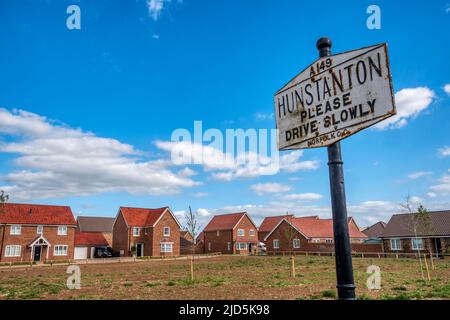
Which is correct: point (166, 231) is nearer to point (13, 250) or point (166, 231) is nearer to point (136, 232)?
point (136, 232)

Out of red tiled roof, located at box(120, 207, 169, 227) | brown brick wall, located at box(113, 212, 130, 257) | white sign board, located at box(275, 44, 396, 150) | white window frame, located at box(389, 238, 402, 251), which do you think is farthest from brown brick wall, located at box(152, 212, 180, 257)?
white sign board, located at box(275, 44, 396, 150)

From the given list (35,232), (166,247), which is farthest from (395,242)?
(35,232)

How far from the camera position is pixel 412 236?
47469mm

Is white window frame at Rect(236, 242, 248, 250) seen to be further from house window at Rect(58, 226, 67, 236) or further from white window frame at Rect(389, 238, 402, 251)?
house window at Rect(58, 226, 67, 236)

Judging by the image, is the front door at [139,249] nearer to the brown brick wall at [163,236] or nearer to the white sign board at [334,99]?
the brown brick wall at [163,236]

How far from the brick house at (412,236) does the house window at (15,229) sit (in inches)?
2102

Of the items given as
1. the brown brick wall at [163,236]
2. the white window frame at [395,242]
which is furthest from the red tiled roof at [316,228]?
the brown brick wall at [163,236]

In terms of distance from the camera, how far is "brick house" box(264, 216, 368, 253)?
188ft

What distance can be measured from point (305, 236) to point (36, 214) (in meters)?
43.5

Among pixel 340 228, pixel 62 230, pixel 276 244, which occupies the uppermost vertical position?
pixel 62 230

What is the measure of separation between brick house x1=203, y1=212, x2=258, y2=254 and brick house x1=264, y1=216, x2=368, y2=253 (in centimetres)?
636

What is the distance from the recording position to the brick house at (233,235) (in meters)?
68.6
